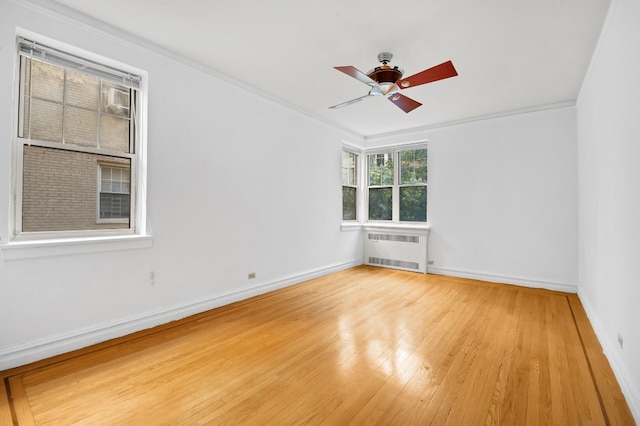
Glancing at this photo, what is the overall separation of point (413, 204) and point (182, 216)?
4.24 metres

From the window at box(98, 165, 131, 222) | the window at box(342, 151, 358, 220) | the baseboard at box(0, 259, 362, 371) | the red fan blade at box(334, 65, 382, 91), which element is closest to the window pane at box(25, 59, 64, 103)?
the window at box(98, 165, 131, 222)

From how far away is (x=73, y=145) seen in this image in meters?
2.61

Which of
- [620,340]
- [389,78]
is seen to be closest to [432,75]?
[389,78]

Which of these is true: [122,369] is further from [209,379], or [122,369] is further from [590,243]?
[590,243]

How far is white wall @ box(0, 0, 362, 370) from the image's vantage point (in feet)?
7.48

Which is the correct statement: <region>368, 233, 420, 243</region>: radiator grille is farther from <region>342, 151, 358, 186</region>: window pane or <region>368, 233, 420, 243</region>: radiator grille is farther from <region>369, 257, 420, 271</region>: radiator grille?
<region>342, 151, 358, 186</region>: window pane

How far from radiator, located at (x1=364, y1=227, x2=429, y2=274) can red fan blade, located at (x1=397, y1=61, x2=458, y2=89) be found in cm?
320

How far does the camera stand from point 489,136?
16.2 feet

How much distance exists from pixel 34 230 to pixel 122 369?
1.34m

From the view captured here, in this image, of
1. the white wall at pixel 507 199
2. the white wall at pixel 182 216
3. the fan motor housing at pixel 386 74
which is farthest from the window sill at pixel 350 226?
the fan motor housing at pixel 386 74

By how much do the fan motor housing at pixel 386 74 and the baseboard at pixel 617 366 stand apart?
9.61 ft

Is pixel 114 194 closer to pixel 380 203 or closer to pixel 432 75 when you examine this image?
pixel 432 75

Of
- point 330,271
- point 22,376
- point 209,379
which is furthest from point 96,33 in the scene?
point 330,271

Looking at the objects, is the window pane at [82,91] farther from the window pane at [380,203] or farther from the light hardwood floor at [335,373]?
the window pane at [380,203]
